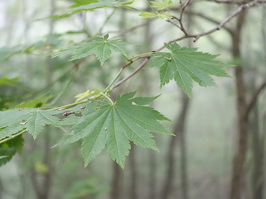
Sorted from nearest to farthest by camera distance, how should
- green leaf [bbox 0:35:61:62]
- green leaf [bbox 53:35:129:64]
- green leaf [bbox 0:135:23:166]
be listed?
green leaf [bbox 53:35:129:64]
green leaf [bbox 0:135:23:166]
green leaf [bbox 0:35:61:62]

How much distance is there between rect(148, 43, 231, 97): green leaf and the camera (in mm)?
1113

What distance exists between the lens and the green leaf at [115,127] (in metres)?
0.96

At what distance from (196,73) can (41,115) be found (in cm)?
69

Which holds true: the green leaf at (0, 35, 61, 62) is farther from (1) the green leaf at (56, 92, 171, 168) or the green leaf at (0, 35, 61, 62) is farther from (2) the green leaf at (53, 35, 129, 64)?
(1) the green leaf at (56, 92, 171, 168)

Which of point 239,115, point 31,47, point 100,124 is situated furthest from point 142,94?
point 100,124

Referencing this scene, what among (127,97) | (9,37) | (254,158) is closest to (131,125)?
(127,97)

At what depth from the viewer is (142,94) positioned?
7.49 metres

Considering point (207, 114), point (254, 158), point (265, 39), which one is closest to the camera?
point (265, 39)

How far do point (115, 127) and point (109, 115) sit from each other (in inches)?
2.8

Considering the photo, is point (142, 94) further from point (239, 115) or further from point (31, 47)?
point (31, 47)

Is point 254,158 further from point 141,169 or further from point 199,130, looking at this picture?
point 199,130

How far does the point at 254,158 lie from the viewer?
5676 millimetres

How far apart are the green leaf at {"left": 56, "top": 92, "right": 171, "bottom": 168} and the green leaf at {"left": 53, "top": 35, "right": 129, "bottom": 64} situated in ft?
0.64

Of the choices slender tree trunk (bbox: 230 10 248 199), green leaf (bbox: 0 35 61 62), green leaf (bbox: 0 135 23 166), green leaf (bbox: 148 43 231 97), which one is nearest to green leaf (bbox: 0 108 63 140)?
green leaf (bbox: 0 135 23 166)
